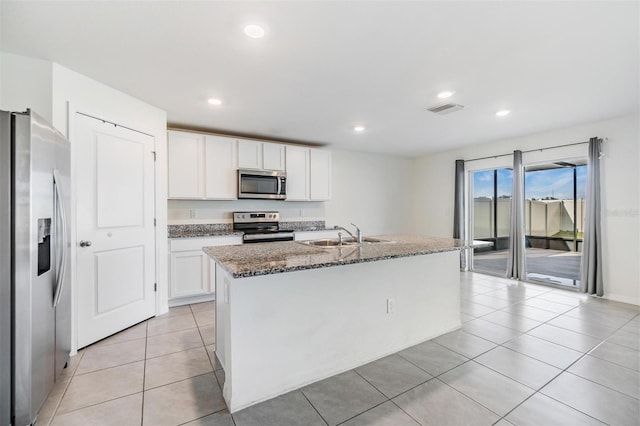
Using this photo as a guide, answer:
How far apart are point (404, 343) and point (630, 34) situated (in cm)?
282

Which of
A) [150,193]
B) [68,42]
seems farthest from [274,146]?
[68,42]

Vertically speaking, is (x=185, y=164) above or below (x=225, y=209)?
above

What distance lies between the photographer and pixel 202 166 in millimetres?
4090

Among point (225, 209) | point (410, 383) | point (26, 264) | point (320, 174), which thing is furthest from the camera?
point (320, 174)

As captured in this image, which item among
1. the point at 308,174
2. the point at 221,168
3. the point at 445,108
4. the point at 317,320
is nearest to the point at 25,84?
the point at 221,168

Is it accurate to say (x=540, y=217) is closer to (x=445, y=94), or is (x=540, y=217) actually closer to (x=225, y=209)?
(x=445, y=94)

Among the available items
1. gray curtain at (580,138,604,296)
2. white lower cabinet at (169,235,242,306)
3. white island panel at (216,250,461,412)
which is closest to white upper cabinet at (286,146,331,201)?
white lower cabinet at (169,235,242,306)

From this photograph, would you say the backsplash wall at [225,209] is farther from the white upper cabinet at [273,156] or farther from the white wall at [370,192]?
the white upper cabinet at [273,156]

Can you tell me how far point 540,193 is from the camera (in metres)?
4.80

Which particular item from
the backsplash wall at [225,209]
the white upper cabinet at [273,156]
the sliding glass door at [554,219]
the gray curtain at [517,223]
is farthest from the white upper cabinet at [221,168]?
the sliding glass door at [554,219]

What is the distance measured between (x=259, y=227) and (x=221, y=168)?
1.13 m

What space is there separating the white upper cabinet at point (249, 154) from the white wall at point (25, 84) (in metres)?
2.24

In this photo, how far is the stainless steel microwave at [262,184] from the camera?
4348mm

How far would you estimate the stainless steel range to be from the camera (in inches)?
165
